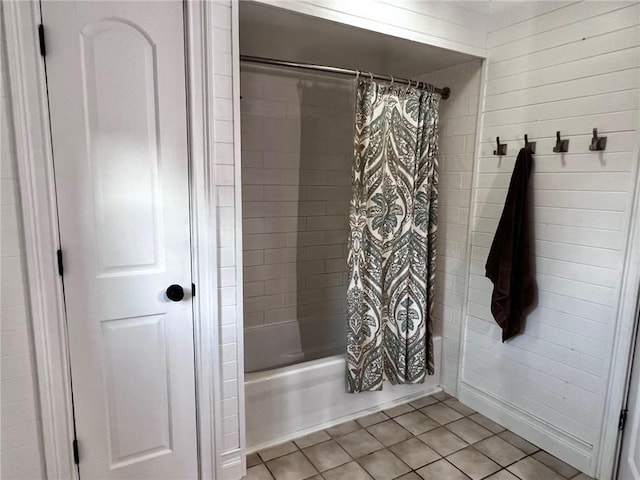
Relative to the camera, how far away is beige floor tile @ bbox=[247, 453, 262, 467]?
2.01m

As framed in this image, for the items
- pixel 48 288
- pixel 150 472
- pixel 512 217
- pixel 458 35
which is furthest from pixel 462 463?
pixel 458 35

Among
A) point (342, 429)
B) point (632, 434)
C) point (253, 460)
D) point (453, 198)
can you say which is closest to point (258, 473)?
point (253, 460)

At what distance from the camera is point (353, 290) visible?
7.21ft

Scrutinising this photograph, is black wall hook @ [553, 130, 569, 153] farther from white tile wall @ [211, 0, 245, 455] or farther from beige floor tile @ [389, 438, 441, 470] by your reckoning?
beige floor tile @ [389, 438, 441, 470]

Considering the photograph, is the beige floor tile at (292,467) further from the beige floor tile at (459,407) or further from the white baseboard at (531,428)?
the white baseboard at (531,428)

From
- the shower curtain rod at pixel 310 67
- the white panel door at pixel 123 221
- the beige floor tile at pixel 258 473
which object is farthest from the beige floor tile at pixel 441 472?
the shower curtain rod at pixel 310 67

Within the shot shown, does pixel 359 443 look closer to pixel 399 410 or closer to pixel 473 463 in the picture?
pixel 399 410

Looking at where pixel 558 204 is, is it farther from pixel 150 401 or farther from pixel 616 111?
pixel 150 401

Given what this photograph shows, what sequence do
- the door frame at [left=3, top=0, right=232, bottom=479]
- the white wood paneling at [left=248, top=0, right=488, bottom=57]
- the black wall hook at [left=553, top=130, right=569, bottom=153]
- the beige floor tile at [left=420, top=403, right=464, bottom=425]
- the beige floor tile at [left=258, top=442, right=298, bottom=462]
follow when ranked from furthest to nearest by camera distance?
1. the beige floor tile at [left=420, top=403, right=464, bottom=425]
2. the beige floor tile at [left=258, top=442, right=298, bottom=462]
3. the black wall hook at [left=553, top=130, right=569, bottom=153]
4. the white wood paneling at [left=248, top=0, right=488, bottom=57]
5. the door frame at [left=3, top=0, right=232, bottom=479]

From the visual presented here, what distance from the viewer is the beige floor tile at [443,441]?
2137 millimetres

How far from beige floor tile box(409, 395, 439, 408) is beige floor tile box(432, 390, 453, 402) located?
3 centimetres

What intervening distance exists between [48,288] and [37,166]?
0.45 m

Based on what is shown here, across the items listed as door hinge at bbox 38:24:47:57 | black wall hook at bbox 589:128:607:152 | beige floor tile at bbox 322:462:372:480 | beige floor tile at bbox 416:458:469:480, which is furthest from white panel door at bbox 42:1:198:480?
black wall hook at bbox 589:128:607:152

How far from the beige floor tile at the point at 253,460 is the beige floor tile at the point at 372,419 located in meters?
0.66
